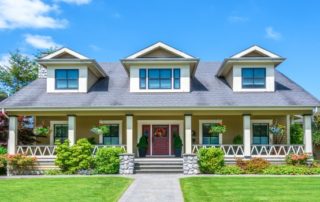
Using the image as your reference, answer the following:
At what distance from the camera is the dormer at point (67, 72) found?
23.8m

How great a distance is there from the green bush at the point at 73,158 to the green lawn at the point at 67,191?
4316 mm

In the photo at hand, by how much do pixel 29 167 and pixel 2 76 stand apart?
2509 cm

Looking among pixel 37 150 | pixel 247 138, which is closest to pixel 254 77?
pixel 247 138

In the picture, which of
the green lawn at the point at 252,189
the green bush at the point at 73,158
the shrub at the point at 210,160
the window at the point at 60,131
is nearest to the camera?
the green lawn at the point at 252,189

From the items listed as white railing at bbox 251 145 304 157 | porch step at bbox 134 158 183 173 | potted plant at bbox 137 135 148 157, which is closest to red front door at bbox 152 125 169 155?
potted plant at bbox 137 135 148 157

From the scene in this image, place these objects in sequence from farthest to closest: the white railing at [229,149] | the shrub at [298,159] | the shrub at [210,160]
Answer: the white railing at [229,149] < the shrub at [298,159] < the shrub at [210,160]

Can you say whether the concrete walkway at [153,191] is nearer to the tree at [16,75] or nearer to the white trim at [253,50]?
the white trim at [253,50]

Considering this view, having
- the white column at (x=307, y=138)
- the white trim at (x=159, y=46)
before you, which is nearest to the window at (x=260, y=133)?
the white column at (x=307, y=138)

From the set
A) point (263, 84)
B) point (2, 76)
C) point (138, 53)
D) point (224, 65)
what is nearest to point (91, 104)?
point (138, 53)

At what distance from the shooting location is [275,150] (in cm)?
2273

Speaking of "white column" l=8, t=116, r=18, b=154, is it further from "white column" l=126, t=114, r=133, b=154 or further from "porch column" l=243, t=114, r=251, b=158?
"porch column" l=243, t=114, r=251, b=158

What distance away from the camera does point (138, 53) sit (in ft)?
78.4

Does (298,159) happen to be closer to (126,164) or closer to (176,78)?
(176,78)

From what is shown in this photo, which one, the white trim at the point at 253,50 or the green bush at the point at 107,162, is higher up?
the white trim at the point at 253,50
